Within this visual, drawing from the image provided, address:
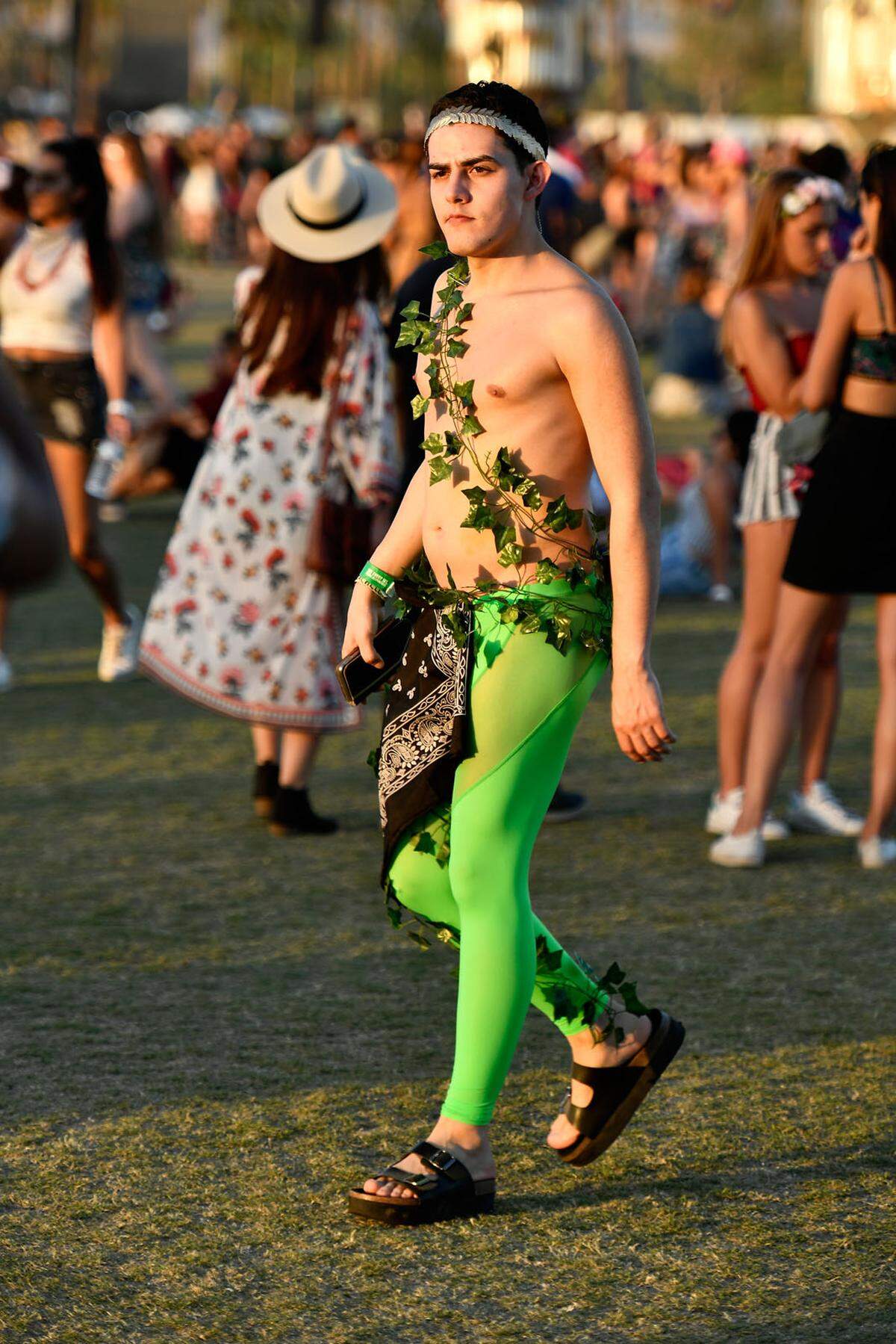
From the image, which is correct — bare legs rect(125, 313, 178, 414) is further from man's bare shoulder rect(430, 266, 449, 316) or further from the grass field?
man's bare shoulder rect(430, 266, 449, 316)

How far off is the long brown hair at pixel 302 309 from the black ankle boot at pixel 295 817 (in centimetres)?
126

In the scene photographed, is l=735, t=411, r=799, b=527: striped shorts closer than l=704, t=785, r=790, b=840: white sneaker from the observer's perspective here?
Yes

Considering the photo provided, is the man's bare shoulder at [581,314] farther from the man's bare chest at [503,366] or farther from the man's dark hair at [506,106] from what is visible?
the man's dark hair at [506,106]

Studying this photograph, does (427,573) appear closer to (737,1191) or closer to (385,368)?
(737,1191)

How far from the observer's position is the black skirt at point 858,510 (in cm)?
573

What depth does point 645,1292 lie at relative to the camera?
3.41m

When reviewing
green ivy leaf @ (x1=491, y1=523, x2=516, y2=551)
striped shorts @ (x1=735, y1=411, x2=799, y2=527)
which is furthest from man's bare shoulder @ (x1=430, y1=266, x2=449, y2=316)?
striped shorts @ (x1=735, y1=411, x2=799, y2=527)

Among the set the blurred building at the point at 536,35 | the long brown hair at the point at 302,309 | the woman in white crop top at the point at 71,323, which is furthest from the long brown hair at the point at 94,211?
the blurred building at the point at 536,35

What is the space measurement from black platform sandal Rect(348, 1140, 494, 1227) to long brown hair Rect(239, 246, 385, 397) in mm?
2911

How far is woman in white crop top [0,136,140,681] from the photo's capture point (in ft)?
26.3

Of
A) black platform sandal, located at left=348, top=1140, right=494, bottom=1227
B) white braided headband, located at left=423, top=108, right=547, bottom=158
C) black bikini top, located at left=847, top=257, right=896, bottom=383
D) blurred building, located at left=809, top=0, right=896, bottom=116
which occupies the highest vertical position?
blurred building, located at left=809, top=0, right=896, bottom=116

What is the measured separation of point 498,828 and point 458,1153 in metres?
0.63

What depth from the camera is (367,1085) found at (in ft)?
14.2

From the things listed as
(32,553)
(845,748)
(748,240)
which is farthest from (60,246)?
(32,553)
